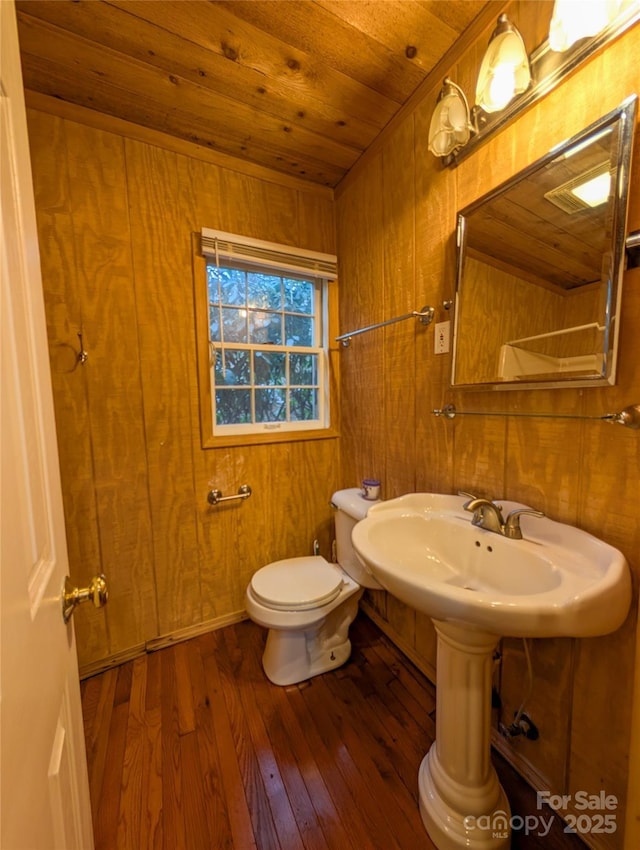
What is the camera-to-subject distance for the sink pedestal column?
0.89 metres

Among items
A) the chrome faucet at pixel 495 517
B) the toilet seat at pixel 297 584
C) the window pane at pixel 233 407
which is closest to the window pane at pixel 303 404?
the window pane at pixel 233 407

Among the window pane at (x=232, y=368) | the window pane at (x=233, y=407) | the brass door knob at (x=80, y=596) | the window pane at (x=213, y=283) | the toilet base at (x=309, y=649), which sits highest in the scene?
the window pane at (x=213, y=283)

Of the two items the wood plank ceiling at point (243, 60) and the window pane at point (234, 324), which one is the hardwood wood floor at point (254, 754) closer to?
the window pane at point (234, 324)

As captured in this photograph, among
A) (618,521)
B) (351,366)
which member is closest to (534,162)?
(618,521)

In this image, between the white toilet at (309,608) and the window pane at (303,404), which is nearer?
the white toilet at (309,608)

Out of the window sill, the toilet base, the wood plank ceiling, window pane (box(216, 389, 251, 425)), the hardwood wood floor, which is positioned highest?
the wood plank ceiling

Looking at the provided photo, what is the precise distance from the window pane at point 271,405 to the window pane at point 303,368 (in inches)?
4.5

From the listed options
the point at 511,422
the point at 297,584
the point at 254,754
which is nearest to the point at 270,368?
the point at 297,584

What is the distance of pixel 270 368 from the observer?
189cm

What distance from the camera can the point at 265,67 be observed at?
1.22 m

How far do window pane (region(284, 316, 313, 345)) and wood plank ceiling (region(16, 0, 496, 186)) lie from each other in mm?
820

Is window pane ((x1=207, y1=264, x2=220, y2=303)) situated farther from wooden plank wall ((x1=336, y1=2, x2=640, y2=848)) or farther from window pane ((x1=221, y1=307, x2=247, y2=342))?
wooden plank wall ((x1=336, y1=2, x2=640, y2=848))

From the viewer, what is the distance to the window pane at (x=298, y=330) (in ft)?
6.35

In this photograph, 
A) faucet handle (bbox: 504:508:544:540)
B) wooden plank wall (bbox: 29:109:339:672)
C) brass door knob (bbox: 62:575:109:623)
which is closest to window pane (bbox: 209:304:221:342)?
wooden plank wall (bbox: 29:109:339:672)
